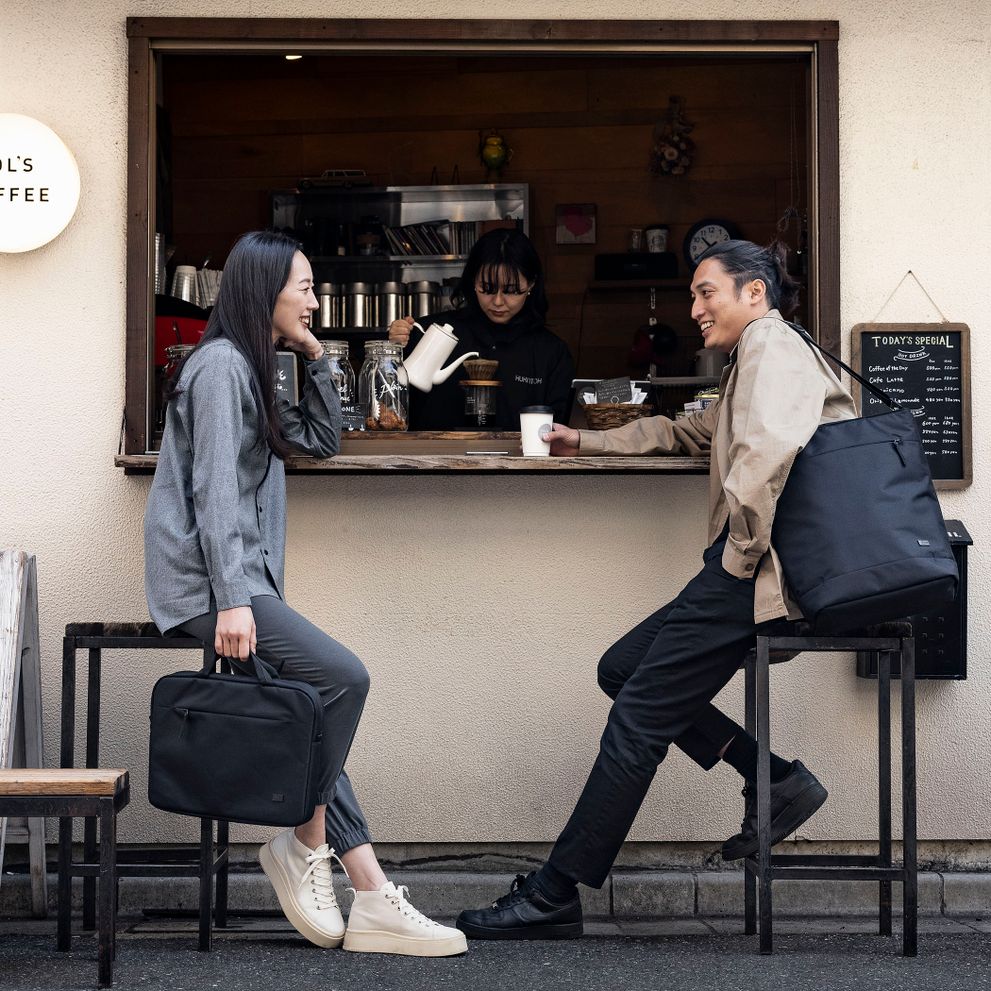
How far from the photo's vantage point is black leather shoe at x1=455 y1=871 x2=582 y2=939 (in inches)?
121

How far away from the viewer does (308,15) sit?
3615 millimetres

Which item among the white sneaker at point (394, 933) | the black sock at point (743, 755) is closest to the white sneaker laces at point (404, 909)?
the white sneaker at point (394, 933)

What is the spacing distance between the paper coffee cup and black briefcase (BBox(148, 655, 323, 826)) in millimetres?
927

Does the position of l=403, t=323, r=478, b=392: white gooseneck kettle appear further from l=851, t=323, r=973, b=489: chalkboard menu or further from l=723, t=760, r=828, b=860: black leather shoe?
l=723, t=760, r=828, b=860: black leather shoe

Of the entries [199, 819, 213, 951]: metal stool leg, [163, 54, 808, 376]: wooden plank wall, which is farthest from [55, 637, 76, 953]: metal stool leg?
[163, 54, 808, 376]: wooden plank wall

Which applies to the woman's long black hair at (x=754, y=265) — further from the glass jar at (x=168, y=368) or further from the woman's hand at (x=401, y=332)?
the glass jar at (x=168, y=368)

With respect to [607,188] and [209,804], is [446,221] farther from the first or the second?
[209,804]

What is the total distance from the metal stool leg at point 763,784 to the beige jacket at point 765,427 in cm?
13

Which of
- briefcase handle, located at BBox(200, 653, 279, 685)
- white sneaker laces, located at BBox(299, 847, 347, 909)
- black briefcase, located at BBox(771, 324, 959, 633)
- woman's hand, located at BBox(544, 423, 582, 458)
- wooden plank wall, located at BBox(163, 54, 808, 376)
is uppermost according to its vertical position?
wooden plank wall, located at BBox(163, 54, 808, 376)

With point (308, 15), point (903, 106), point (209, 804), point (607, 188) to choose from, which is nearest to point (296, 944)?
point (209, 804)

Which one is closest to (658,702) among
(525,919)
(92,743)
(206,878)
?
(525,919)

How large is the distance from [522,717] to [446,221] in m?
3.99

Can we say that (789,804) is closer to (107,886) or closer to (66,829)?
(107,886)

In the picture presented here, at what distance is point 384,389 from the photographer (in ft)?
12.4
